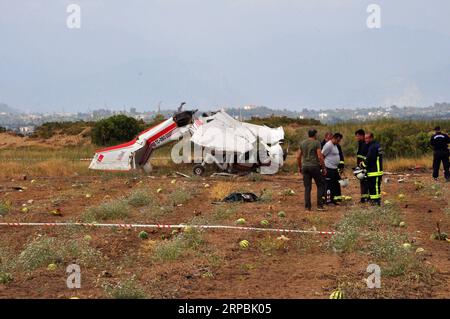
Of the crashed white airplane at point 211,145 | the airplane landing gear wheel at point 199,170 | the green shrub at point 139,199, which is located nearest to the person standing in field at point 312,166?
the green shrub at point 139,199

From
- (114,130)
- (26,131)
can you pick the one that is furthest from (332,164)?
(26,131)

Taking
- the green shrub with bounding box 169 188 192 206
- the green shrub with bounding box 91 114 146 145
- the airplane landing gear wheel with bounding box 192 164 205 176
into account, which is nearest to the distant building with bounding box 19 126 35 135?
the green shrub with bounding box 91 114 146 145

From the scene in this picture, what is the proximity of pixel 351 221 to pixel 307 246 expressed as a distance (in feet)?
7.48

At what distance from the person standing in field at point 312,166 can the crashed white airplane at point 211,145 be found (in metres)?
7.94

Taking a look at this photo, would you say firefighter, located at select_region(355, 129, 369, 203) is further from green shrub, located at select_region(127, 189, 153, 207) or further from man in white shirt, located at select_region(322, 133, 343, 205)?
green shrub, located at select_region(127, 189, 153, 207)

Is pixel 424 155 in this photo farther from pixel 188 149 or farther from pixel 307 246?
pixel 307 246

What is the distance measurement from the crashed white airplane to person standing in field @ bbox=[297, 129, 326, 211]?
312 inches

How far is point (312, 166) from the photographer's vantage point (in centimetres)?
1433

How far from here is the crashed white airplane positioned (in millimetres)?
22797

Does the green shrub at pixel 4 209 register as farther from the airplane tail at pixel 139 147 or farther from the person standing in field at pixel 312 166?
the airplane tail at pixel 139 147

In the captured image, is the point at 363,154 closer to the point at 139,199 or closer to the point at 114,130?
the point at 139,199

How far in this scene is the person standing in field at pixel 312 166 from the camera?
14.3m

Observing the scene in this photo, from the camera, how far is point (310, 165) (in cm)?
1434
